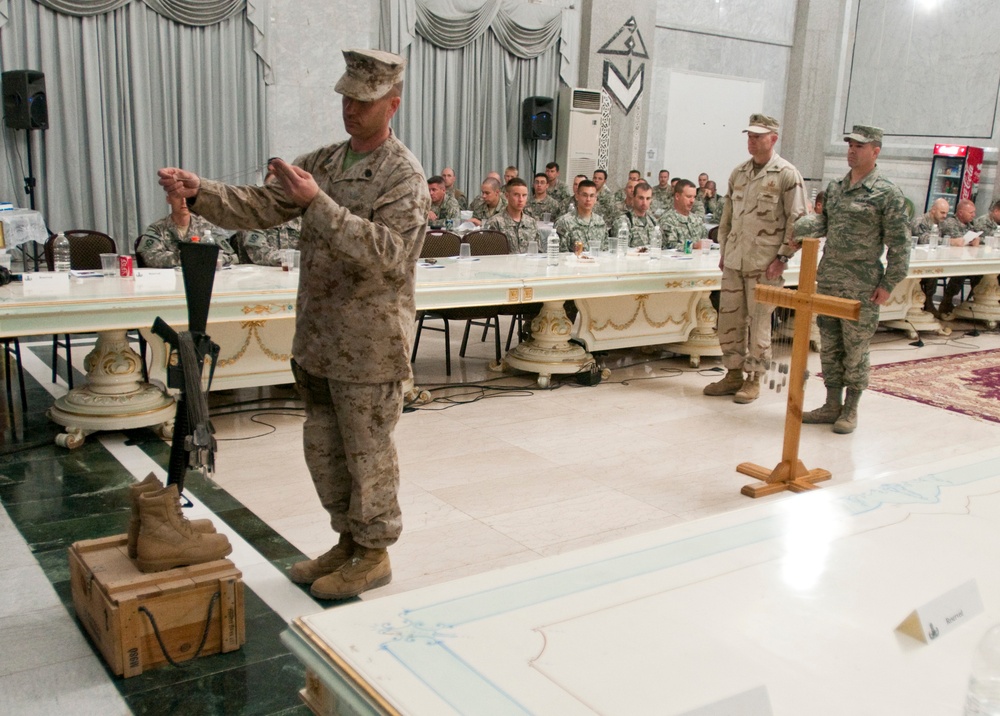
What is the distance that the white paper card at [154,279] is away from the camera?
4254 mm

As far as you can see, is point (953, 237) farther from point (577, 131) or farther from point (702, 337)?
point (577, 131)

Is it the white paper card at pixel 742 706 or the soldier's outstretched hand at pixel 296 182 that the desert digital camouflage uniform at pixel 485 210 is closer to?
the soldier's outstretched hand at pixel 296 182

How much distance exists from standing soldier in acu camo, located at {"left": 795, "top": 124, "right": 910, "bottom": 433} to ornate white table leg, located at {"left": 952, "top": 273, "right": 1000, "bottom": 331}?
4.11 meters

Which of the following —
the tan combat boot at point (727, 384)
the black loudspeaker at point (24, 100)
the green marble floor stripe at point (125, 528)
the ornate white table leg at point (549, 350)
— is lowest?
the green marble floor stripe at point (125, 528)

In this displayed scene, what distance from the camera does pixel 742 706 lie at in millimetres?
1062

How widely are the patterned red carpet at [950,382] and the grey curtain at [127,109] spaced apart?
19.7 feet

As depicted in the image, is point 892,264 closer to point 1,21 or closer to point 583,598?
point 583,598

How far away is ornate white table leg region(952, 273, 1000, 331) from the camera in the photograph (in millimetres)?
8336

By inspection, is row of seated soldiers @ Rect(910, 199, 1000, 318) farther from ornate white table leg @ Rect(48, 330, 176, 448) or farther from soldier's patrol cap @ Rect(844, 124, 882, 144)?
ornate white table leg @ Rect(48, 330, 176, 448)

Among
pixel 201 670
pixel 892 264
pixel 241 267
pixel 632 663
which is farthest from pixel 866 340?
pixel 632 663

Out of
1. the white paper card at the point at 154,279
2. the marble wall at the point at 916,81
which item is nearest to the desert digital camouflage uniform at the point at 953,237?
the marble wall at the point at 916,81

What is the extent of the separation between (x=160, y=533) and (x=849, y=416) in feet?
12.1

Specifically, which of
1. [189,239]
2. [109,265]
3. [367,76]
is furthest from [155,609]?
[189,239]

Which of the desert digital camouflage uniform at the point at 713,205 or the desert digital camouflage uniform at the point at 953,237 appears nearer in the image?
the desert digital camouflage uniform at the point at 953,237
